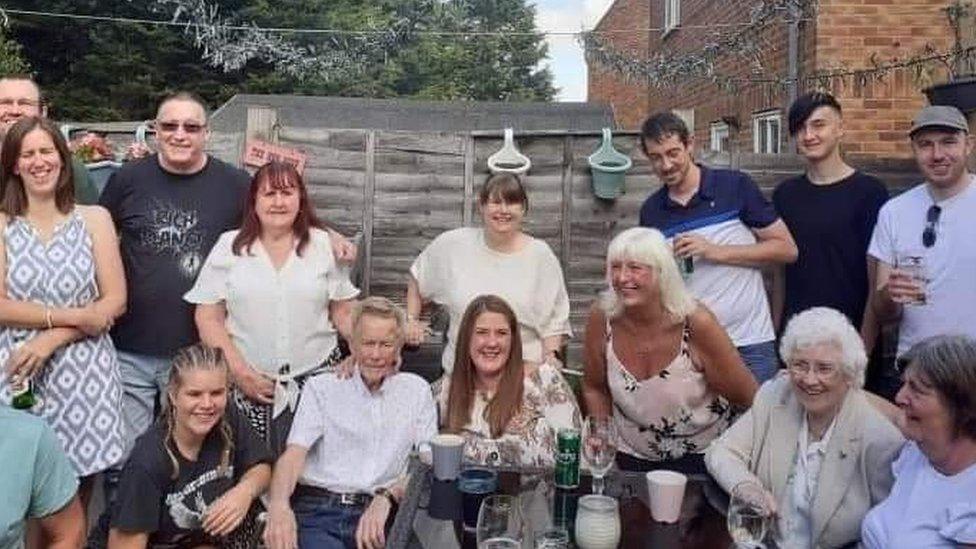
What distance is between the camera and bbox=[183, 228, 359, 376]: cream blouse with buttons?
305 cm

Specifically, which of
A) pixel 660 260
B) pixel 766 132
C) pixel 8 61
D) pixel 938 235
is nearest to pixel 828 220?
pixel 938 235

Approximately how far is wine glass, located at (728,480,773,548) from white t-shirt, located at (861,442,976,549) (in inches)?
9.6

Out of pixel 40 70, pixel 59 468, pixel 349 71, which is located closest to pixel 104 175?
pixel 59 468

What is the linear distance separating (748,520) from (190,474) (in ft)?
4.83

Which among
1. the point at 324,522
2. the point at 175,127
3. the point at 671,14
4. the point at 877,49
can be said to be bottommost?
the point at 324,522

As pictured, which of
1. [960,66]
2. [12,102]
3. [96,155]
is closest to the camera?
[12,102]

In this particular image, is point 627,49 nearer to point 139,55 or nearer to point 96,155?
point 139,55

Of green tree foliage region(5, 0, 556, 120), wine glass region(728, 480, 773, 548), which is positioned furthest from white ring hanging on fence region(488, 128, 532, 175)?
green tree foliage region(5, 0, 556, 120)

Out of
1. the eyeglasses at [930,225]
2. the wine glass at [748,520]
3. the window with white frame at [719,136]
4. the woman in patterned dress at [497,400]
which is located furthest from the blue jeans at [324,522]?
the window with white frame at [719,136]

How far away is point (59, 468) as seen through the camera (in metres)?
2.00

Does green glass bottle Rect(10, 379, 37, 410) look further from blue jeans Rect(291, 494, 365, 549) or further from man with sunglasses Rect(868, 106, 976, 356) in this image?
man with sunglasses Rect(868, 106, 976, 356)

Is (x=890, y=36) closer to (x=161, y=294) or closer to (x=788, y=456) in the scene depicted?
(x=788, y=456)

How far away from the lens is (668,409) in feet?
9.28

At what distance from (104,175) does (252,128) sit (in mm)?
958
